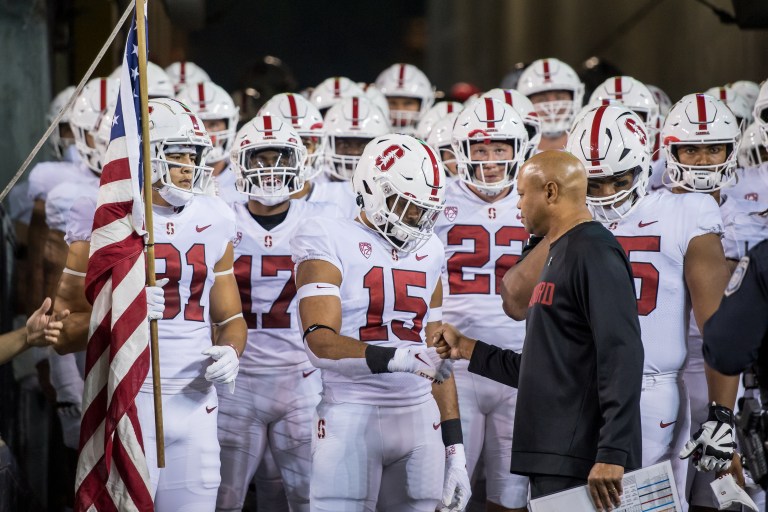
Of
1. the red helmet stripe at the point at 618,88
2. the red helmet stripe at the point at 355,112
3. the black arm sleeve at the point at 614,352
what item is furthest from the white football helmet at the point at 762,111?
the black arm sleeve at the point at 614,352

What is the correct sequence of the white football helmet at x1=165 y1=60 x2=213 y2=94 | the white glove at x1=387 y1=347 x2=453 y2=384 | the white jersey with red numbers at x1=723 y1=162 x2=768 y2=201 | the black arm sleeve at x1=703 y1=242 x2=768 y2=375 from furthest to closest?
the white football helmet at x1=165 y1=60 x2=213 y2=94
the white jersey with red numbers at x1=723 y1=162 x2=768 y2=201
the white glove at x1=387 y1=347 x2=453 y2=384
the black arm sleeve at x1=703 y1=242 x2=768 y2=375

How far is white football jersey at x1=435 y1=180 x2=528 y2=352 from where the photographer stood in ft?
16.6

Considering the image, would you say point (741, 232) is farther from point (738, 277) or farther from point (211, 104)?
point (211, 104)

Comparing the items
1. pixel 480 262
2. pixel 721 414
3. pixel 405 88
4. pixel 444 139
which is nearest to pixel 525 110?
pixel 444 139

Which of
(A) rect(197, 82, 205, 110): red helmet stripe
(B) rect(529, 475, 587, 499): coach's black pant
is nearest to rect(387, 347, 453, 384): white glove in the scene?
(B) rect(529, 475, 587, 499): coach's black pant

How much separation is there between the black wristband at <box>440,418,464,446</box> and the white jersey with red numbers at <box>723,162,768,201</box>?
2367 millimetres

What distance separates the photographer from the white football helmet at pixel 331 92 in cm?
759

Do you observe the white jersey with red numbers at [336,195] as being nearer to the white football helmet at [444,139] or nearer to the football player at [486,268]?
the football player at [486,268]

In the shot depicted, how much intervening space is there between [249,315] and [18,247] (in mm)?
2660

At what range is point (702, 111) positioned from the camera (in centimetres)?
523

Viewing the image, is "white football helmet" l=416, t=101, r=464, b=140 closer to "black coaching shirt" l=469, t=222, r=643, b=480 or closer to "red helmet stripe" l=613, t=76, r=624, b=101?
"red helmet stripe" l=613, t=76, r=624, b=101

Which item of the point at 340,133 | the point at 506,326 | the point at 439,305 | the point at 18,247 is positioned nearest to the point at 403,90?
the point at 340,133

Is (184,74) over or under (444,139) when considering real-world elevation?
over

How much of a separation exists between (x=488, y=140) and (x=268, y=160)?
1.04 metres
